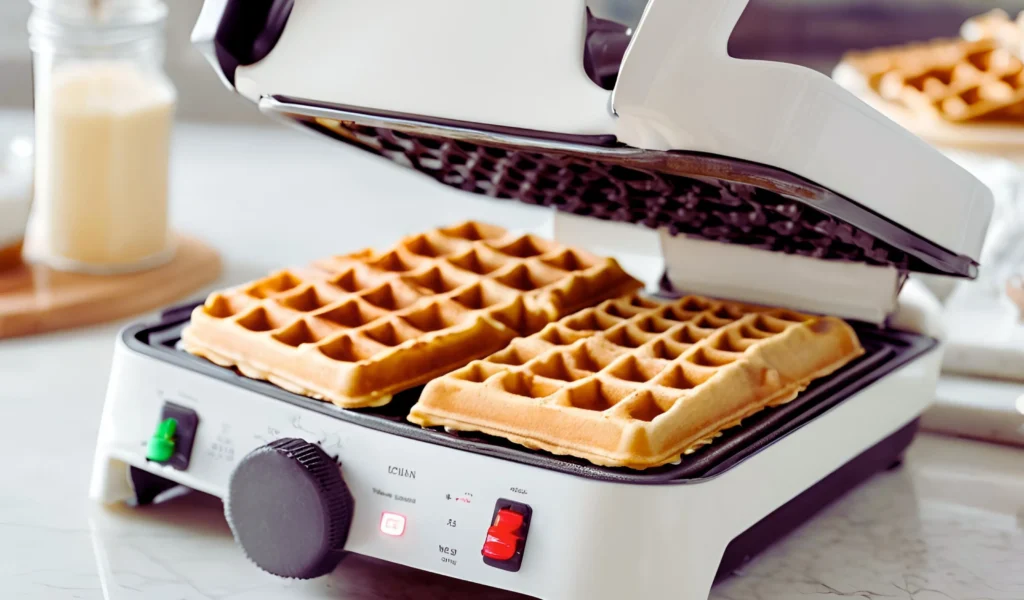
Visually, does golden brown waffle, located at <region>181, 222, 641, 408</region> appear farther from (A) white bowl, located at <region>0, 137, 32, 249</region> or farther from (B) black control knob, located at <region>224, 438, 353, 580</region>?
(A) white bowl, located at <region>0, 137, 32, 249</region>

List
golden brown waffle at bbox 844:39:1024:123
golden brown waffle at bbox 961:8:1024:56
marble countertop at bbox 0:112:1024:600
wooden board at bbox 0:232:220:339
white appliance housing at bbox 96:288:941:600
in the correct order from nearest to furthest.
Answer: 1. white appliance housing at bbox 96:288:941:600
2. marble countertop at bbox 0:112:1024:600
3. wooden board at bbox 0:232:220:339
4. golden brown waffle at bbox 844:39:1024:123
5. golden brown waffle at bbox 961:8:1024:56

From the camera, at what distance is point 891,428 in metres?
1.15

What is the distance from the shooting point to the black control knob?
91 cm

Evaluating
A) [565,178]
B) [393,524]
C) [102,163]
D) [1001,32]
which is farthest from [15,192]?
[1001,32]

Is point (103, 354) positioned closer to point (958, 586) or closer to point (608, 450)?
point (608, 450)

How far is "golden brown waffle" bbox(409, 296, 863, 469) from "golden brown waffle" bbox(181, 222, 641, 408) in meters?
0.04

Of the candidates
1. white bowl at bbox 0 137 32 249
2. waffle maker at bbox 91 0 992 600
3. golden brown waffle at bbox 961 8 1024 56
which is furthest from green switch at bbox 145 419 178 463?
golden brown waffle at bbox 961 8 1024 56

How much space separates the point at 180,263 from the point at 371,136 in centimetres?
63

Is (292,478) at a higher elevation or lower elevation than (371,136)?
lower

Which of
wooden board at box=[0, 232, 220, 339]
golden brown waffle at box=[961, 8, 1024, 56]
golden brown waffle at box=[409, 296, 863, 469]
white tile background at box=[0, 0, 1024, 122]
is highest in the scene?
golden brown waffle at box=[961, 8, 1024, 56]

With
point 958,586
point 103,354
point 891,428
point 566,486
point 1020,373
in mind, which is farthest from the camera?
point 103,354

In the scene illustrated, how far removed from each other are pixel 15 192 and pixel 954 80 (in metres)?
1.27

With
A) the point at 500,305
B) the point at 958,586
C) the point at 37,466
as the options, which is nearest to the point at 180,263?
the point at 37,466

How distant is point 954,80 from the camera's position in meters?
→ 1.86
